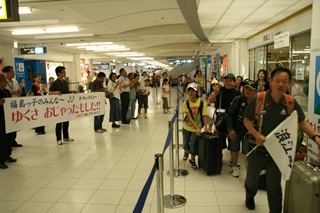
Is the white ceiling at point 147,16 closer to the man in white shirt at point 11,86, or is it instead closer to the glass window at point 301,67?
the glass window at point 301,67

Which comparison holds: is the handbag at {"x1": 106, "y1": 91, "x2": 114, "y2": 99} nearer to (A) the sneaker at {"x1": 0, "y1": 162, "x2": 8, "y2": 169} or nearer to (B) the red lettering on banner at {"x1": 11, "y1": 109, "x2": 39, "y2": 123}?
(B) the red lettering on banner at {"x1": 11, "y1": 109, "x2": 39, "y2": 123}

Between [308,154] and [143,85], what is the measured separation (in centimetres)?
626

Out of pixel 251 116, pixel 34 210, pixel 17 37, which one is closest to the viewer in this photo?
pixel 251 116

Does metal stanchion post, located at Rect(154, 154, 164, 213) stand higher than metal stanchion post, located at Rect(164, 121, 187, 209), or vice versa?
metal stanchion post, located at Rect(154, 154, 164, 213)

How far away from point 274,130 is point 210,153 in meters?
1.74

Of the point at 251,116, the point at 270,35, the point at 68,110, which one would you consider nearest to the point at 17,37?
the point at 68,110

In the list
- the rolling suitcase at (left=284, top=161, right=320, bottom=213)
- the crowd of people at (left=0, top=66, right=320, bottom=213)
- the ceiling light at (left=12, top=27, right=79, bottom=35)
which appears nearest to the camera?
the rolling suitcase at (left=284, top=161, right=320, bottom=213)

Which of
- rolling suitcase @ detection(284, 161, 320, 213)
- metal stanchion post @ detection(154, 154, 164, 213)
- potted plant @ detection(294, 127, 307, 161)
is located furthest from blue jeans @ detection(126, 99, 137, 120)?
rolling suitcase @ detection(284, 161, 320, 213)

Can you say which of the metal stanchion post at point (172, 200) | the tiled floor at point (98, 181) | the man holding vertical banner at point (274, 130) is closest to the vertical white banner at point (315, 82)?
the tiled floor at point (98, 181)

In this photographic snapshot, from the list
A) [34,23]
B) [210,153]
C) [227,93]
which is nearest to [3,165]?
[210,153]

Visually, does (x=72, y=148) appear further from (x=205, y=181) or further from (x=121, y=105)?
(x=205, y=181)

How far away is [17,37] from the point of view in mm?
10875

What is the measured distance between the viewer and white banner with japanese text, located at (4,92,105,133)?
482 centimetres

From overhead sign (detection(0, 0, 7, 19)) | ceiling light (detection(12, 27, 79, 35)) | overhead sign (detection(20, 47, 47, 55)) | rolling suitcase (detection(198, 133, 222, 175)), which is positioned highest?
ceiling light (detection(12, 27, 79, 35))
